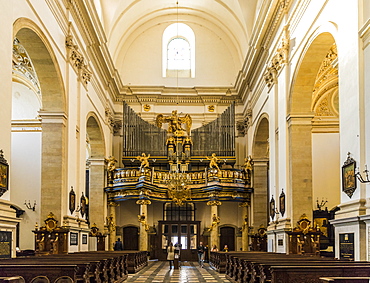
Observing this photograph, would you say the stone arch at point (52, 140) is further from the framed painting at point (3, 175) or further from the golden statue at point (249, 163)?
the golden statue at point (249, 163)

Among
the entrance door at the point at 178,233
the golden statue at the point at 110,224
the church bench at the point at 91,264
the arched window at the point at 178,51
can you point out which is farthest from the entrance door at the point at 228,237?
the church bench at the point at 91,264

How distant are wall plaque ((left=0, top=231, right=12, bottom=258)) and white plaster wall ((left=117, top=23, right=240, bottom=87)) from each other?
2130 centimetres

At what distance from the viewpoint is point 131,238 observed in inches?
1206

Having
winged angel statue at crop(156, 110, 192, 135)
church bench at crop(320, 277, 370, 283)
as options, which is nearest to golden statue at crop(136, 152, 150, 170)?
winged angel statue at crop(156, 110, 192, 135)

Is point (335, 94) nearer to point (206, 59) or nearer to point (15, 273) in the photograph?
point (206, 59)

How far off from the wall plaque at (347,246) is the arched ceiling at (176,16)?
1571 cm

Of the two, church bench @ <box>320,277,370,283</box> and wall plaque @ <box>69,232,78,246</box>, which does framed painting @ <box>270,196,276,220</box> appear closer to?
wall plaque @ <box>69,232,78,246</box>

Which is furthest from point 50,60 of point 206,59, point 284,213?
point 206,59

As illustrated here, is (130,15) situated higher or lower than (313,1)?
higher

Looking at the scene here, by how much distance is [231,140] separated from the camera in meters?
29.9

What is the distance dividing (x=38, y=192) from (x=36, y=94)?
3.56 m

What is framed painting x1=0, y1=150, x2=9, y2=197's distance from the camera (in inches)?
433

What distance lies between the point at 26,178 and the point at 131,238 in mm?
11595

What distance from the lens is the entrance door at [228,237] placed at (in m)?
30.8
